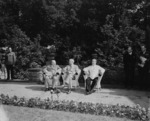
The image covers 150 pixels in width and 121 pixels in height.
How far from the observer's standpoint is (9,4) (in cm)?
1841

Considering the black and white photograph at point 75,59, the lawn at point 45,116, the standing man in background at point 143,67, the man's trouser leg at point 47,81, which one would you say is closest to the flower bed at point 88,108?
the black and white photograph at point 75,59

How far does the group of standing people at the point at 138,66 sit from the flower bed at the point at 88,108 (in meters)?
3.28

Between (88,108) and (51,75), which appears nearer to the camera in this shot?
(88,108)

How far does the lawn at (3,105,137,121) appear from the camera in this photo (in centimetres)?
616

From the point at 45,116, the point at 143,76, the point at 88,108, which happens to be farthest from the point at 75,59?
the point at 45,116

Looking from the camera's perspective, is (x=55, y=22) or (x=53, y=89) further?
(x=55, y=22)

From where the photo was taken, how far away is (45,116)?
6.38 metres

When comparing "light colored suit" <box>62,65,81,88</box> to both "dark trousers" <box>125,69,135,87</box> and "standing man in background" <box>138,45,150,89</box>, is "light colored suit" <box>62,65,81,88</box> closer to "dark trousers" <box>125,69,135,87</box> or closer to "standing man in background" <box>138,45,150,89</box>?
"dark trousers" <box>125,69,135,87</box>

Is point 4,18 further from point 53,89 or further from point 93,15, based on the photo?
point 53,89

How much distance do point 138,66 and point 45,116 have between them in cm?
465

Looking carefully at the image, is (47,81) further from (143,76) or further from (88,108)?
(143,76)

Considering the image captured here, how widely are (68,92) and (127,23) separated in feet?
21.4

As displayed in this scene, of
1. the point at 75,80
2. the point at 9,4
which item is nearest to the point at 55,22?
the point at 9,4

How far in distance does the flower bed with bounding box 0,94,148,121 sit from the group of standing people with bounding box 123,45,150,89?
10.8 feet
